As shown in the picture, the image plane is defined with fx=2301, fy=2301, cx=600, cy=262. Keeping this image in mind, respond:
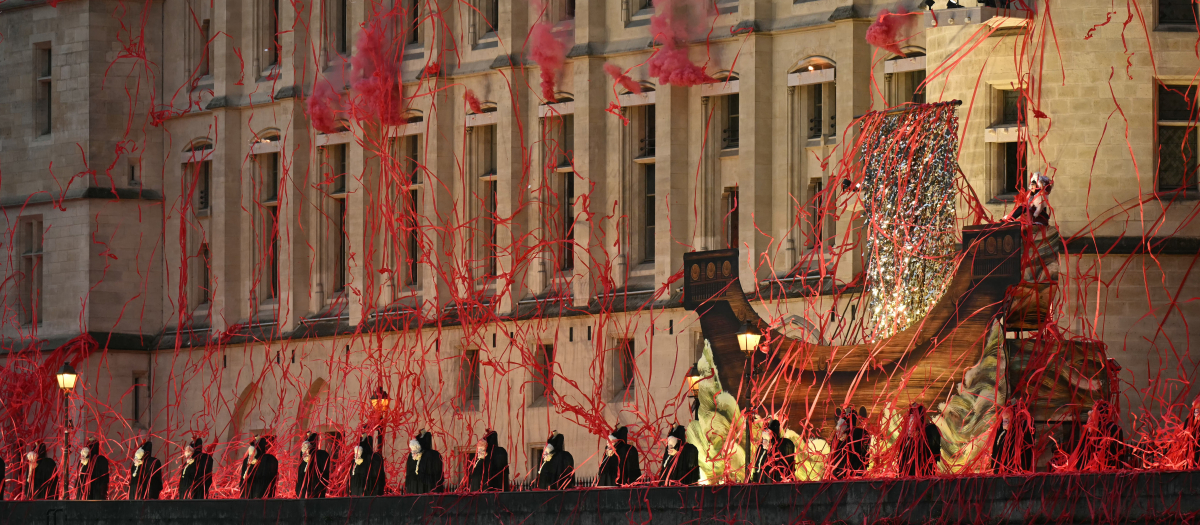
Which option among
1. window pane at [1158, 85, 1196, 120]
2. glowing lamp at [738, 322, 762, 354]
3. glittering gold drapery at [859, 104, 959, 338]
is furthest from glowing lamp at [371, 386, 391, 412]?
window pane at [1158, 85, 1196, 120]

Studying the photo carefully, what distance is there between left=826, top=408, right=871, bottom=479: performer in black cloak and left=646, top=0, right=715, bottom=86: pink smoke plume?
15665mm

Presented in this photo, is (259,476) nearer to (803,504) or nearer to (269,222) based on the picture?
(803,504)

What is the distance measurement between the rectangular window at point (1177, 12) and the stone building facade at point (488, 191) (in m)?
0.07

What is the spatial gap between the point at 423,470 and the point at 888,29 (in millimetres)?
12200

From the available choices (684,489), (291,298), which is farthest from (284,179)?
(684,489)

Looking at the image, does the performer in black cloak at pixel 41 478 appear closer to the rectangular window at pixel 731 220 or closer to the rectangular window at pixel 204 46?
the rectangular window at pixel 731 220

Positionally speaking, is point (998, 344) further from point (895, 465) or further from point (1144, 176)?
point (1144, 176)

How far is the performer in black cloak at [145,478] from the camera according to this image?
3219cm

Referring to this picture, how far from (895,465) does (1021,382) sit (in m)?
2.11

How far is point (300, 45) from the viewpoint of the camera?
4881 cm

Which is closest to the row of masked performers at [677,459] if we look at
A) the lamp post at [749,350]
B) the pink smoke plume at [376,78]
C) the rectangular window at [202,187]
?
the lamp post at [749,350]

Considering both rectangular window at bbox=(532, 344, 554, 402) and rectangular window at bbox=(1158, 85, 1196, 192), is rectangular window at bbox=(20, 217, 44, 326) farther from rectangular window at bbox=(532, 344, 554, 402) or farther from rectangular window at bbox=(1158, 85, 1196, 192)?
rectangular window at bbox=(1158, 85, 1196, 192)

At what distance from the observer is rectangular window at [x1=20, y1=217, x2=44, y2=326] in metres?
52.3

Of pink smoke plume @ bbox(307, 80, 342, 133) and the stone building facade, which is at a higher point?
pink smoke plume @ bbox(307, 80, 342, 133)
